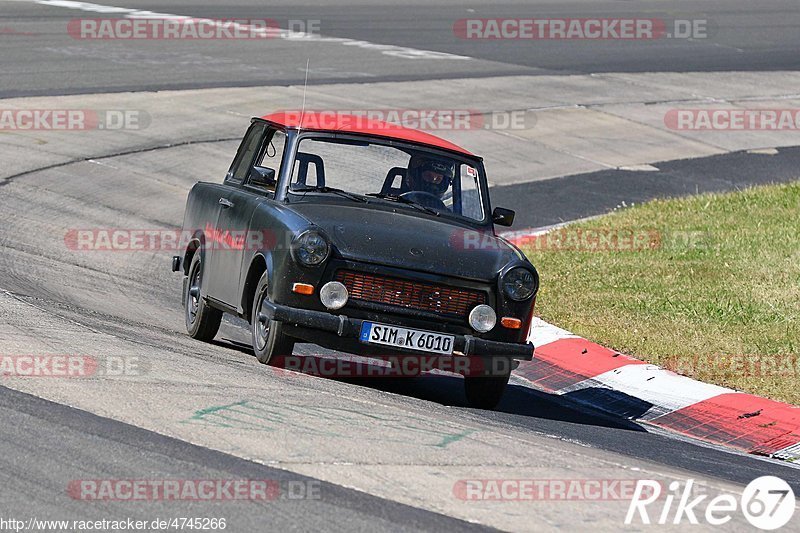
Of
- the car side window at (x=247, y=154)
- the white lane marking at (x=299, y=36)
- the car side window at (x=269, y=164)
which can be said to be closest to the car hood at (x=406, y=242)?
the car side window at (x=269, y=164)

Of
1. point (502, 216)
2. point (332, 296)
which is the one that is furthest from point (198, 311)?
point (502, 216)

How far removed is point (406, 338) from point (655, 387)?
2.45 meters

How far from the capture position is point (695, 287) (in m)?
11.7

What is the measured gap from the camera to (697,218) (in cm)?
1482

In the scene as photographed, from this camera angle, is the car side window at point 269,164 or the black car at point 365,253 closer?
the black car at point 365,253

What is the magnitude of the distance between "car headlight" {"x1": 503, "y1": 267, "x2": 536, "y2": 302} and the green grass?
210 cm

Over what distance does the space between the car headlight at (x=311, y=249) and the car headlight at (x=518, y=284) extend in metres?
1.07

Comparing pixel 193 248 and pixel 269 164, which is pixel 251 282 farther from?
pixel 193 248

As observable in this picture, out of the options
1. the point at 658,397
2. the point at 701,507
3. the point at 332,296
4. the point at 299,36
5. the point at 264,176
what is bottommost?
the point at 658,397

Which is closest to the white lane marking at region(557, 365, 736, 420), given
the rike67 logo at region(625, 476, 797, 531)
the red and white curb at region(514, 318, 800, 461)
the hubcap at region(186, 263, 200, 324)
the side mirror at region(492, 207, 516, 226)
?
the red and white curb at region(514, 318, 800, 461)

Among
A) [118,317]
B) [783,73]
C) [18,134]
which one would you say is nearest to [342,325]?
[118,317]

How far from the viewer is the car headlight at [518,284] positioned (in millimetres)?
7777

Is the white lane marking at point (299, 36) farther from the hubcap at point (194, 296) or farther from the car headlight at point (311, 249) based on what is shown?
the car headlight at point (311, 249)

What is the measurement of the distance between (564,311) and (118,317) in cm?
375
